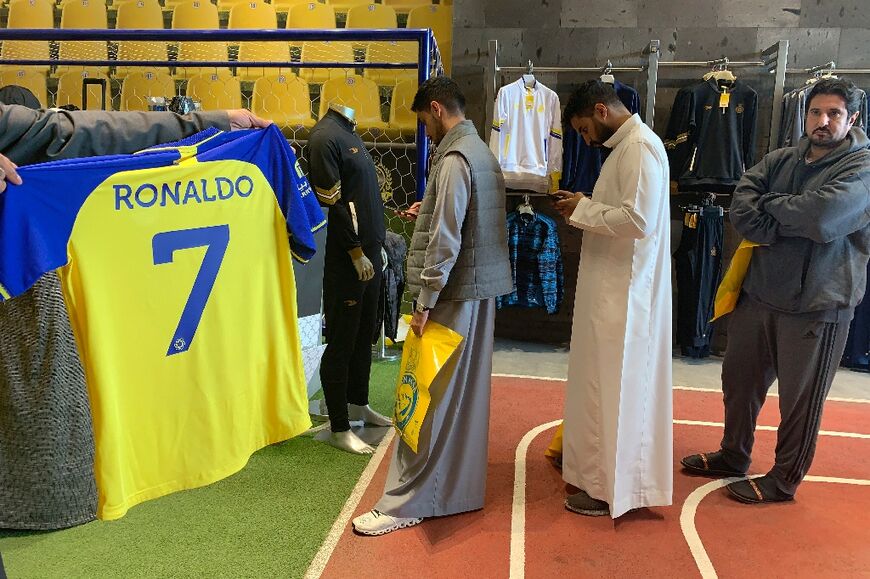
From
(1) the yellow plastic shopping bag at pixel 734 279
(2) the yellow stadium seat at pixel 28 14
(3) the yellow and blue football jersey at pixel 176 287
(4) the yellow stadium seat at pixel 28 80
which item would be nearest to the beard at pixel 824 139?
(1) the yellow plastic shopping bag at pixel 734 279

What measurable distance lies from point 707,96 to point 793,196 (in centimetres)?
269

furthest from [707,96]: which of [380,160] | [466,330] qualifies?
[466,330]

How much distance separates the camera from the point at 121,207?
5.16 feet

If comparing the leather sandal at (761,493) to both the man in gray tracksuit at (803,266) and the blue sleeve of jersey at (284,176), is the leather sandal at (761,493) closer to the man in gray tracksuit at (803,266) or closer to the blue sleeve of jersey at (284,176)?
the man in gray tracksuit at (803,266)

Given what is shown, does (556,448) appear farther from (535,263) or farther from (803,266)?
(535,263)

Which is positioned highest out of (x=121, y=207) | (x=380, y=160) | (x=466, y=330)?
(x=380, y=160)

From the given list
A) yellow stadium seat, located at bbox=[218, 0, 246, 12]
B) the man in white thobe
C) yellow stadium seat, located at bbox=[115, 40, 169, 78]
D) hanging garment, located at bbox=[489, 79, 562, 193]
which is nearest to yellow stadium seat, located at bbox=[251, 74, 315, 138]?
yellow stadium seat, located at bbox=[115, 40, 169, 78]

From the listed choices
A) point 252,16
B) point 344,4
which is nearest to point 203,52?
point 252,16

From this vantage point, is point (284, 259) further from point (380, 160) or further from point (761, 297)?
point (380, 160)

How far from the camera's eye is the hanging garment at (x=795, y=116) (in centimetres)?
455

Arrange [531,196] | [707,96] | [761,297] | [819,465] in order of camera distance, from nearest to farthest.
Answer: [761,297], [819,465], [707,96], [531,196]

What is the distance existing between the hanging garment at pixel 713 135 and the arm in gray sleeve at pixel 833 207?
238 centimetres

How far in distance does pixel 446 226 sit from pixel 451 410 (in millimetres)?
664

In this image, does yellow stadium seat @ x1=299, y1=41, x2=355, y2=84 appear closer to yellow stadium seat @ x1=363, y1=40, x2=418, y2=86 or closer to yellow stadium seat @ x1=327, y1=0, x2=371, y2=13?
yellow stadium seat @ x1=363, y1=40, x2=418, y2=86
